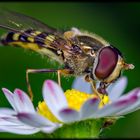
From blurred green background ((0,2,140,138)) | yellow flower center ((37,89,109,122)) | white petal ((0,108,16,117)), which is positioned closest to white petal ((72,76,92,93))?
yellow flower center ((37,89,109,122))

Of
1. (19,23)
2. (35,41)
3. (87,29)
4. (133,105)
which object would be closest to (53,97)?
(133,105)

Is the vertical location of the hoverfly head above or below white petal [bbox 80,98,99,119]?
above

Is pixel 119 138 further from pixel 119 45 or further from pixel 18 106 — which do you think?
pixel 18 106

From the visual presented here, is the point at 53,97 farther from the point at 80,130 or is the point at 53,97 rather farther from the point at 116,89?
the point at 116,89

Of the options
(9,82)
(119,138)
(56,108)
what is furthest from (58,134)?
(9,82)

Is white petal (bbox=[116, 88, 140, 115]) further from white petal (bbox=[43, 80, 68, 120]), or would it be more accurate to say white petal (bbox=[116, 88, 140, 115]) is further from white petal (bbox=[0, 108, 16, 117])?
white petal (bbox=[0, 108, 16, 117])
